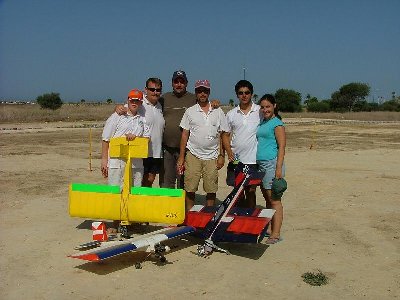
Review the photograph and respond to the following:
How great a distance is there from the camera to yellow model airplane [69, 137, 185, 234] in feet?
19.5

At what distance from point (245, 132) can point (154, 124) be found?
4.39 feet

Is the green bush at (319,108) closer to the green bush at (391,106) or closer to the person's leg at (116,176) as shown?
the green bush at (391,106)

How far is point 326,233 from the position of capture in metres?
6.83

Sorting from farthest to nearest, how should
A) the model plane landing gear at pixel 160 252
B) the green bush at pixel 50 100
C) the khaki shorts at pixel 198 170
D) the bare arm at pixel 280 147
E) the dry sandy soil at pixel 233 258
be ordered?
the green bush at pixel 50 100, the khaki shorts at pixel 198 170, the bare arm at pixel 280 147, the model plane landing gear at pixel 160 252, the dry sandy soil at pixel 233 258

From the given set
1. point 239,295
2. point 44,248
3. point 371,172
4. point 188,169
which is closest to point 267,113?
point 188,169

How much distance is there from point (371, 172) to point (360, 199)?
389 cm

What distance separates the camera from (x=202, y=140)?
20.6 feet

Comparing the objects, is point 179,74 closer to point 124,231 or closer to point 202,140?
point 202,140

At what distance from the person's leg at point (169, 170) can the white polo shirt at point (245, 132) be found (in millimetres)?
1094

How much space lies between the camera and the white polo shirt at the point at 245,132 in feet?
20.4

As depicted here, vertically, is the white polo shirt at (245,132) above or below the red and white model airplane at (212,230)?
above

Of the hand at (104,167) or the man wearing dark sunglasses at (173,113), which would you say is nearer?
the hand at (104,167)

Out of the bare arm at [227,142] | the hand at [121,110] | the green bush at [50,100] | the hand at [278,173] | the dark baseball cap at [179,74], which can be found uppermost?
the dark baseball cap at [179,74]

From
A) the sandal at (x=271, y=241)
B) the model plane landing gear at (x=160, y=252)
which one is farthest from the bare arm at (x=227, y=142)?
the model plane landing gear at (x=160, y=252)
